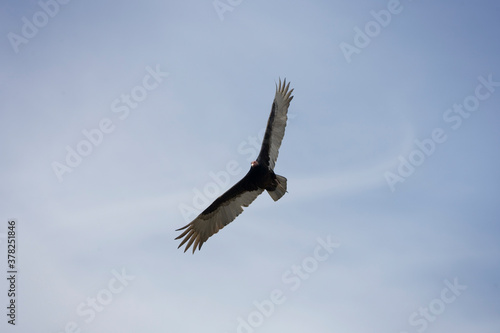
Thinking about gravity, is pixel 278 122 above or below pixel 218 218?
above

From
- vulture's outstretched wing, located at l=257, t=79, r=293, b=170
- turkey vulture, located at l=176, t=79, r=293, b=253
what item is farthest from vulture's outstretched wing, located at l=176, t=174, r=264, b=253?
vulture's outstretched wing, located at l=257, t=79, r=293, b=170

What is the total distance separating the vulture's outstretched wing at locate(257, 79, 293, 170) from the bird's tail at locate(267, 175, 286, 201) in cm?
52

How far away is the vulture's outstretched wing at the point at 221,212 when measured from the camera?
64.6ft

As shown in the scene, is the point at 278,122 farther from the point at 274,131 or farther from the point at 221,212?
the point at 221,212

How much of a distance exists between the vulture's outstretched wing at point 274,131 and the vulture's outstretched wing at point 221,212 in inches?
44.7

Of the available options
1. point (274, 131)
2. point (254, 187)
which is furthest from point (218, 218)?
point (274, 131)

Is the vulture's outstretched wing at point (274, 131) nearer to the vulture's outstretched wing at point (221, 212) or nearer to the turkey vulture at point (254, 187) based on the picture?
the turkey vulture at point (254, 187)

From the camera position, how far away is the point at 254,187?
1980 centimetres

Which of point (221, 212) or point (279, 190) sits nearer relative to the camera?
point (279, 190)

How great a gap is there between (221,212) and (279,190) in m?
2.53

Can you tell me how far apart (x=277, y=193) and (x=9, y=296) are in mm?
11013

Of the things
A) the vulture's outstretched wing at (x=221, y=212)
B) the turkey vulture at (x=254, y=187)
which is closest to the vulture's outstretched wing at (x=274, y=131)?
the turkey vulture at (x=254, y=187)

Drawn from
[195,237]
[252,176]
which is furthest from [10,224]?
[252,176]

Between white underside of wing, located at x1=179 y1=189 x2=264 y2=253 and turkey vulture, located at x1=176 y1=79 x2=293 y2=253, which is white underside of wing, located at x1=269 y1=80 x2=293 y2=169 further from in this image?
white underside of wing, located at x1=179 y1=189 x2=264 y2=253
